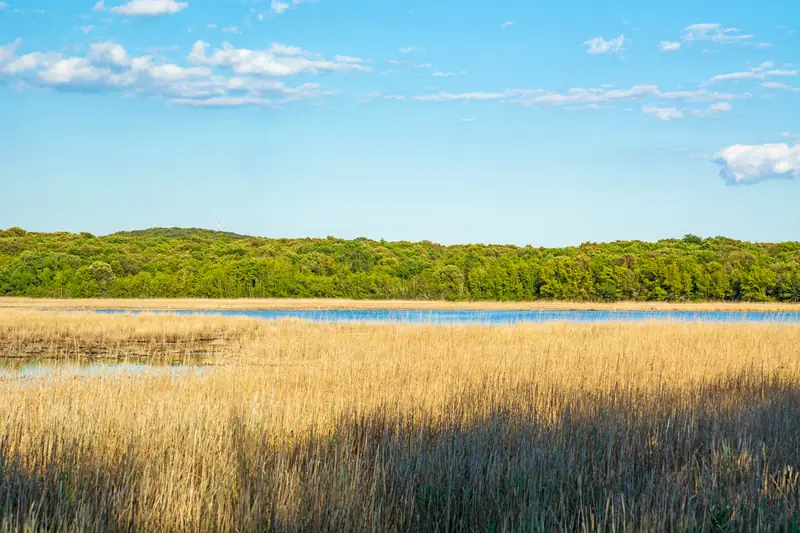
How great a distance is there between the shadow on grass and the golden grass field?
2 cm

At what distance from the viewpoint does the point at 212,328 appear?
2477cm

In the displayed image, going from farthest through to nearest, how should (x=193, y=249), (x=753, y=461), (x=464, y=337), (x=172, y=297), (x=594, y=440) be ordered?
(x=193, y=249), (x=172, y=297), (x=464, y=337), (x=594, y=440), (x=753, y=461)

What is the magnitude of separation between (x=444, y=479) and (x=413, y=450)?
625 mm

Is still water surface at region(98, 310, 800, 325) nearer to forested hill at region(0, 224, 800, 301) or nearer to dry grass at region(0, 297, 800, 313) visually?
dry grass at region(0, 297, 800, 313)

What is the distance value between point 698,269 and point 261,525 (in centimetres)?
7542

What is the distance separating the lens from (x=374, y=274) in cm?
7706

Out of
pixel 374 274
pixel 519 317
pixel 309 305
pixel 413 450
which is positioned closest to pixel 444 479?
pixel 413 450

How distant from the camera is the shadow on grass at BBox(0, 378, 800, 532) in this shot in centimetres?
402

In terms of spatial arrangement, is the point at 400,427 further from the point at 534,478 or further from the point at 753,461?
the point at 753,461

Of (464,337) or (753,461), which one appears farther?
(464,337)

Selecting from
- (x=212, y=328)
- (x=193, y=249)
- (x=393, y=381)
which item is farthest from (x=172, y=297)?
(x=393, y=381)

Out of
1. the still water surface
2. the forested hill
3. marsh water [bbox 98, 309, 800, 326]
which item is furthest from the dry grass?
the forested hill

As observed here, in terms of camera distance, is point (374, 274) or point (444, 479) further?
point (374, 274)

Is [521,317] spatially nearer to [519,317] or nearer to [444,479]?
[519,317]
